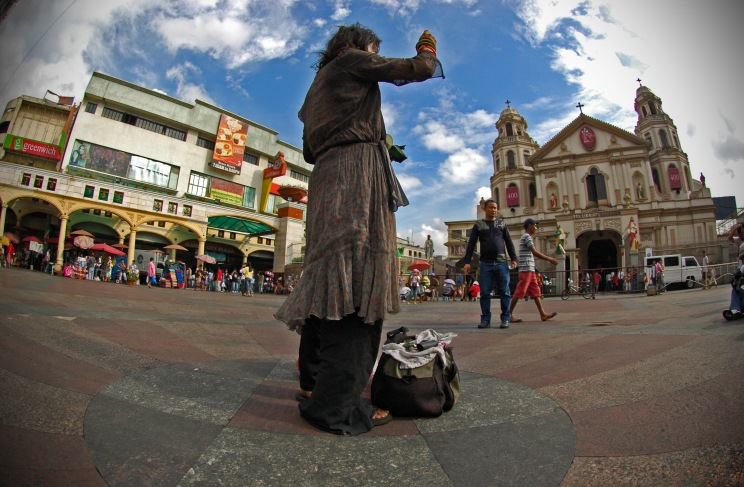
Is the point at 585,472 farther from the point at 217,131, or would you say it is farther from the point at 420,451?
the point at 217,131

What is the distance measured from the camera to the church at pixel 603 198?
3147 centimetres

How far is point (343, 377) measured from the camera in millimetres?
1526

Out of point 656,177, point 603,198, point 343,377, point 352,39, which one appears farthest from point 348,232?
point 656,177

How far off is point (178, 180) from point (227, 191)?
457 cm

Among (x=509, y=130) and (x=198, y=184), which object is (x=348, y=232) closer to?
(x=198, y=184)

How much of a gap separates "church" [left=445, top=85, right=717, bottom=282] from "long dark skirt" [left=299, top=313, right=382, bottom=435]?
104ft

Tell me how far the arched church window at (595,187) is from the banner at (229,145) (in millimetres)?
36230

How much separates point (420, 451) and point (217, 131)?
128 ft

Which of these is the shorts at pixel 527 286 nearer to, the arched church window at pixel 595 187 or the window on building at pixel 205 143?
the arched church window at pixel 595 187

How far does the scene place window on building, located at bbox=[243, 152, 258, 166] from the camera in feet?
124

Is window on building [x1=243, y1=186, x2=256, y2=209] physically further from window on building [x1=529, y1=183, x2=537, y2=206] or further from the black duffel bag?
the black duffel bag

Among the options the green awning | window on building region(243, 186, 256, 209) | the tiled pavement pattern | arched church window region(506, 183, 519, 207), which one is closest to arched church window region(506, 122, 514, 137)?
arched church window region(506, 183, 519, 207)

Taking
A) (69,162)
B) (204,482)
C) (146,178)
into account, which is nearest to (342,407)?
(204,482)

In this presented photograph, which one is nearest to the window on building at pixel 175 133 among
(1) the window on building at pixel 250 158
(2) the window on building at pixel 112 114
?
(2) the window on building at pixel 112 114
